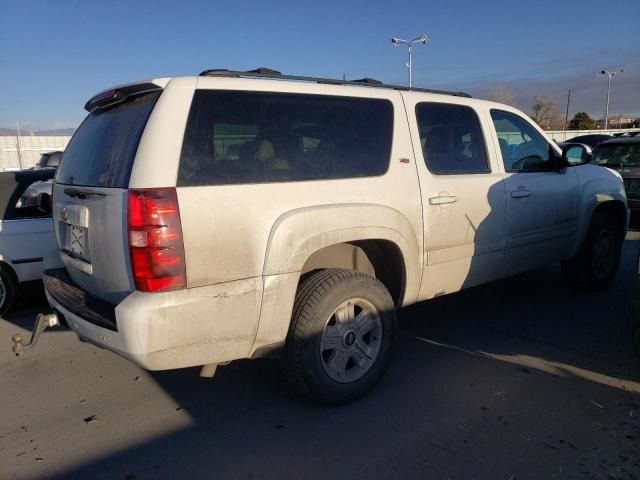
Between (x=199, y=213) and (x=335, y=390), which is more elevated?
(x=199, y=213)

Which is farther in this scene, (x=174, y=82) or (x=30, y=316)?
(x=30, y=316)

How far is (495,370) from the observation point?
12.4 ft

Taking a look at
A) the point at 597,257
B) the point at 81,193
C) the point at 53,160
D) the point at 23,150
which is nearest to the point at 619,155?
the point at 597,257

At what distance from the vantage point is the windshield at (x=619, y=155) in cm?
888

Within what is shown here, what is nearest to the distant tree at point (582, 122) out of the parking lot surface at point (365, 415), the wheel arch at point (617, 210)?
the wheel arch at point (617, 210)

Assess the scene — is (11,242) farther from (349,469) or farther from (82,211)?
(349,469)

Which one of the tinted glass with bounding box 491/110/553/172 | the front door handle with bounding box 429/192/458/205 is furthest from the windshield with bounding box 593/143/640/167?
the front door handle with bounding box 429/192/458/205

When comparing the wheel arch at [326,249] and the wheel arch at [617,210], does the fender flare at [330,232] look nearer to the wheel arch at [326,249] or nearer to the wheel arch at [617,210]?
the wheel arch at [326,249]

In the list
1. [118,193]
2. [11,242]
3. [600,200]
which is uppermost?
[118,193]

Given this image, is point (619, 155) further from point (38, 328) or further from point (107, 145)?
point (38, 328)

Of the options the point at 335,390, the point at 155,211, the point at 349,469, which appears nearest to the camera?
the point at 155,211

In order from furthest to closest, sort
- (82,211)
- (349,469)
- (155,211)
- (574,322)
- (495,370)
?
(574,322), (495,370), (82,211), (349,469), (155,211)

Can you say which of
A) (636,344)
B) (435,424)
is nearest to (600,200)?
(636,344)

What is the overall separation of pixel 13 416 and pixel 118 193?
1.88m
